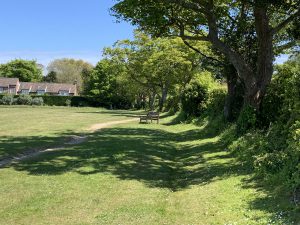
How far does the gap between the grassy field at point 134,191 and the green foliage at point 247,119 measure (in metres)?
1.79

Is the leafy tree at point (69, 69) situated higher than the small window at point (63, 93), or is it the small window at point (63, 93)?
the leafy tree at point (69, 69)

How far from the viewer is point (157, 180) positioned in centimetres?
1197

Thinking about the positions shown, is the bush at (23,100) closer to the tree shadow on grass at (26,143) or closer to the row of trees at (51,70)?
the row of trees at (51,70)

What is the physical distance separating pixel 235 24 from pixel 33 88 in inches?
4038

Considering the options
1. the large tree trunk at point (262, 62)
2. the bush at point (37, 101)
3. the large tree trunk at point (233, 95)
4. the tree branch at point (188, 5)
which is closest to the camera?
the tree branch at point (188, 5)

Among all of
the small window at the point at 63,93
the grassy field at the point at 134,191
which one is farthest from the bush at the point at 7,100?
the grassy field at the point at 134,191

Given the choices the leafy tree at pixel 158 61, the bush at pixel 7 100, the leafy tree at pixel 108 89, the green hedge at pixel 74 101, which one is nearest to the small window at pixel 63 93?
the leafy tree at pixel 108 89

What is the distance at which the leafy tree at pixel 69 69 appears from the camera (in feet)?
438

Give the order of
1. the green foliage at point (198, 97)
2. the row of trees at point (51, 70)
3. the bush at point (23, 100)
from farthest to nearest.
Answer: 1. the row of trees at point (51, 70)
2. the bush at point (23, 100)
3. the green foliage at point (198, 97)

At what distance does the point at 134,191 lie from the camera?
10.4 metres

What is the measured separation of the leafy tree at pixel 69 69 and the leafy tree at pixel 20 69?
10.2 metres

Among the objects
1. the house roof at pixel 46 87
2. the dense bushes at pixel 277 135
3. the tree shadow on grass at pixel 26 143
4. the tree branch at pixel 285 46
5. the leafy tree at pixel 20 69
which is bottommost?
the tree shadow on grass at pixel 26 143

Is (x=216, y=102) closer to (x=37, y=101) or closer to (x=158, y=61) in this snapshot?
(x=158, y=61)

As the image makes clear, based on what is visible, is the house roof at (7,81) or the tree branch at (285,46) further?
the house roof at (7,81)
